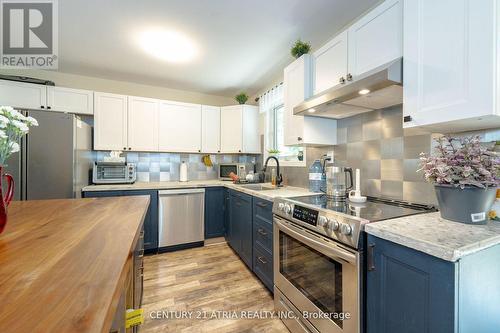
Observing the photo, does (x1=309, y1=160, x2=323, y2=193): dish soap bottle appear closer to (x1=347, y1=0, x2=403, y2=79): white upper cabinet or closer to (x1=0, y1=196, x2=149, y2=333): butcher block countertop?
(x1=347, y1=0, x2=403, y2=79): white upper cabinet

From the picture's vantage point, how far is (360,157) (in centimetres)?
182

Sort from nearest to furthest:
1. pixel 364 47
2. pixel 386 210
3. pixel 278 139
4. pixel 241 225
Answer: pixel 386 210
pixel 364 47
pixel 241 225
pixel 278 139

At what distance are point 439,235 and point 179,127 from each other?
3142 millimetres

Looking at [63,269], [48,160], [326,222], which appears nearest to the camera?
[63,269]

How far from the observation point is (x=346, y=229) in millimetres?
1050

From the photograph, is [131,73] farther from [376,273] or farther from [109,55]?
[376,273]

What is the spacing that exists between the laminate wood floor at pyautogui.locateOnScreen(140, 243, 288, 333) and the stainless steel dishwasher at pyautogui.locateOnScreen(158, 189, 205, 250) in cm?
21

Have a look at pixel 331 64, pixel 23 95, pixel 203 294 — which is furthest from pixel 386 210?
pixel 23 95

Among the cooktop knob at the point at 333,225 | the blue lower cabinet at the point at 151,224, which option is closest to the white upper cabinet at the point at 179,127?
the blue lower cabinet at the point at 151,224

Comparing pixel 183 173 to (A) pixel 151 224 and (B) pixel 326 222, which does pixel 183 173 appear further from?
(B) pixel 326 222

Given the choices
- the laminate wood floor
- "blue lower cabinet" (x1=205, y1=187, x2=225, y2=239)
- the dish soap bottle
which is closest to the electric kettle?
the dish soap bottle

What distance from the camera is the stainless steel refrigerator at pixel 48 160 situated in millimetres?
2170

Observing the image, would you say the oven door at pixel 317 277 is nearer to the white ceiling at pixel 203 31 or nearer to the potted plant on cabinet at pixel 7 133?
the potted plant on cabinet at pixel 7 133

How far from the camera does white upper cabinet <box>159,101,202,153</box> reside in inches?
124
